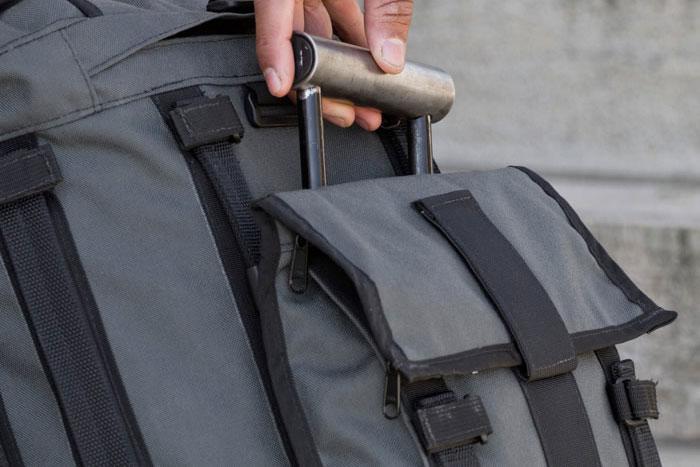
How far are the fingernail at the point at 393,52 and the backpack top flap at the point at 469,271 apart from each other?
11 centimetres

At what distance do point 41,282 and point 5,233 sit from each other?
0.15 feet

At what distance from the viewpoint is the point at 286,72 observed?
39.8 inches

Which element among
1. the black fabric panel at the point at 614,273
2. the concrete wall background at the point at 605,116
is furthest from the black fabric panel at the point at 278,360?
the concrete wall background at the point at 605,116

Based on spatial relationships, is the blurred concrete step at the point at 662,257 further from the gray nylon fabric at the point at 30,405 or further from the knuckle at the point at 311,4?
the gray nylon fabric at the point at 30,405

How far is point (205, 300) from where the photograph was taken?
0.95m

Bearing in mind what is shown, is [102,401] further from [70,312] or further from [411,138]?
[411,138]

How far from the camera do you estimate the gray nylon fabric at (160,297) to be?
0.92m

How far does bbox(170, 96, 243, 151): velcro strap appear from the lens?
38.1 inches

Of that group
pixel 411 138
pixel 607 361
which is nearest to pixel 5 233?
pixel 411 138

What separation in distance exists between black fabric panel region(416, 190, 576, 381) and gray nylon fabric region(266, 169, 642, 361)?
1 cm

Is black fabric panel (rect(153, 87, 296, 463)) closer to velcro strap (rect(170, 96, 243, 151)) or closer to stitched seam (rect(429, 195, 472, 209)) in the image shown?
velcro strap (rect(170, 96, 243, 151))

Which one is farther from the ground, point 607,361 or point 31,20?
point 31,20

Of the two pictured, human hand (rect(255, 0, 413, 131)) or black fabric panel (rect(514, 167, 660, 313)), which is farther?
black fabric panel (rect(514, 167, 660, 313))

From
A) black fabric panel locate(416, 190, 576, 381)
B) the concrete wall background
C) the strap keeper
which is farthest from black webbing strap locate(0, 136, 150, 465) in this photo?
the concrete wall background
